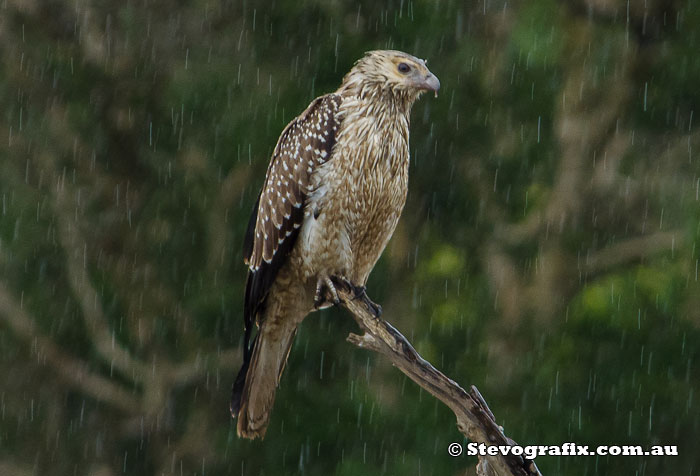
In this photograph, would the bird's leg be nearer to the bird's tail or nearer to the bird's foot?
the bird's foot

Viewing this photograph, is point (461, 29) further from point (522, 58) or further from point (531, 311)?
point (531, 311)

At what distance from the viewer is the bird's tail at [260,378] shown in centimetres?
448

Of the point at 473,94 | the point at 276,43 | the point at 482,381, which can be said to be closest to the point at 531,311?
the point at 482,381

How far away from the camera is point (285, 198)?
452 cm

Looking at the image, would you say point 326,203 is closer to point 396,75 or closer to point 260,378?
point 396,75

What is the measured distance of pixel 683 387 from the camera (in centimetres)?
767

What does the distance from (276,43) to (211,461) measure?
3490 mm

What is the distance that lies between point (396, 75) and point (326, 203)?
639 mm

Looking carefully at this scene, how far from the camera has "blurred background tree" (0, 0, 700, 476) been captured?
7.62 m

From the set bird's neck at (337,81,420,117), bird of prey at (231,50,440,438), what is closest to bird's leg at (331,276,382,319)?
bird of prey at (231,50,440,438)

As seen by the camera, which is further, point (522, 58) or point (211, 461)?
point (211, 461)

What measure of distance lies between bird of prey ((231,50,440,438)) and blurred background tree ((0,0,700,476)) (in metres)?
2.95
